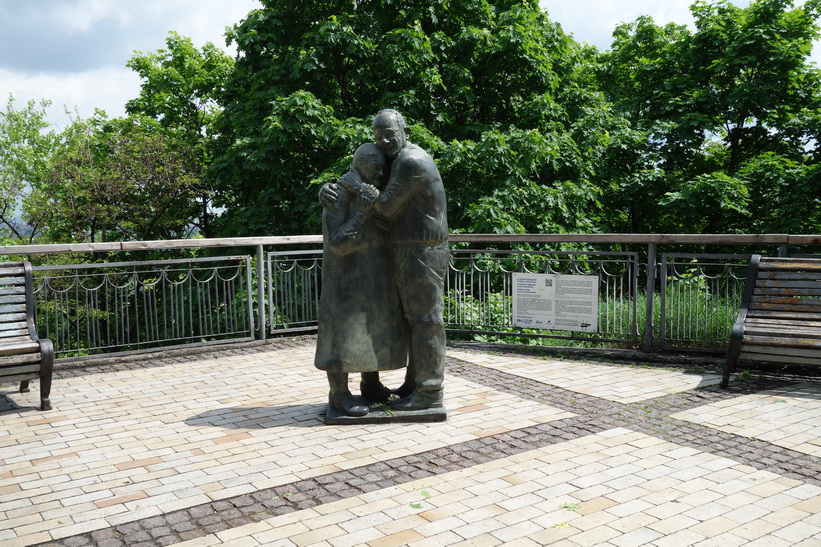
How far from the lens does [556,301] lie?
8.97 metres

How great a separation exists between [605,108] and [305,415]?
15.8 meters

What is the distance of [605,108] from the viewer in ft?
63.9

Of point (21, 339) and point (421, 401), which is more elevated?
point (21, 339)

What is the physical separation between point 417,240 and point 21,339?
13.0 ft

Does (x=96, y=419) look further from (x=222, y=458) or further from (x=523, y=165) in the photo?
(x=523, y=165)

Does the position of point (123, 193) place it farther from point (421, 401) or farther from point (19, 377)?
point (421, 401)

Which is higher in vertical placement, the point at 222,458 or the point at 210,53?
the point at 210,53

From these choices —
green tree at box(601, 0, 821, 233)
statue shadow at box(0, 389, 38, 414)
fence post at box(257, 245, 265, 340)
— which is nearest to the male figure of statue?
statue shadow at box(0, 389, 38, 414)

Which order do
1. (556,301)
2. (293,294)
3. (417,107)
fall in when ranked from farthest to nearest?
(417,107) < (293,294) < (556,301)

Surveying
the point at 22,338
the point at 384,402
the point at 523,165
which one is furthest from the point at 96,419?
the point at 523,165

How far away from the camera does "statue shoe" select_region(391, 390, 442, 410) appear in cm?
595

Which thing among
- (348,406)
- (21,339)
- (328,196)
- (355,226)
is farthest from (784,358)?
(21,339)

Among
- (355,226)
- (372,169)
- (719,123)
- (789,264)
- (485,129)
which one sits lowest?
(789,264)

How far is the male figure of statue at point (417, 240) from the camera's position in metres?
5.62
